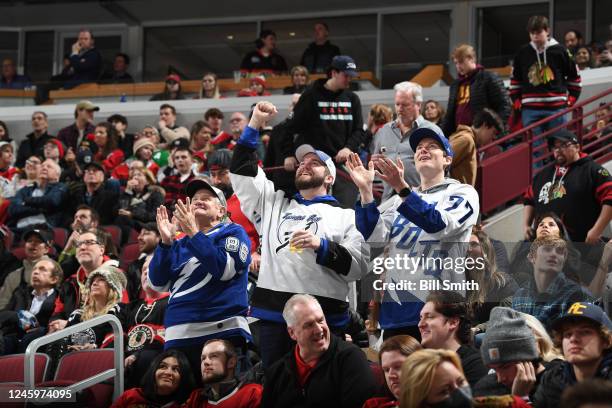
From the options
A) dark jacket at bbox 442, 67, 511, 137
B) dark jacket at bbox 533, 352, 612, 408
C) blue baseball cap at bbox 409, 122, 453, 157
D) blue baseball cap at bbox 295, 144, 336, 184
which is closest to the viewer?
dark jacket at bbox 533, 352, 612, 408

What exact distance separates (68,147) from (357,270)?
28.0 ft

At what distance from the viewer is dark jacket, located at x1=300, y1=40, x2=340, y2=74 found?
15562mm

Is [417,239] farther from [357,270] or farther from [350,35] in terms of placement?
[350,35]

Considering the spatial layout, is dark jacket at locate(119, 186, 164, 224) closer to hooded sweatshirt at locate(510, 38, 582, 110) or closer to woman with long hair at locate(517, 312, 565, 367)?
hooded sweatshirt at locate(510, 38, 582, 110)

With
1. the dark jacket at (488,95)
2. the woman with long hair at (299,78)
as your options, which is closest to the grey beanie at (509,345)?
the dark jacket at (488,95)

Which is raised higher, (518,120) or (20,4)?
(20,4)

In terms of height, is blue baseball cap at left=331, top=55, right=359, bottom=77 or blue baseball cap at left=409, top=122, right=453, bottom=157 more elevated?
blue baseball cap at left=331, top=55, right=359, bottom=77

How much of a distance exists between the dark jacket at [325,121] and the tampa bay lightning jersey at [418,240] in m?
2.80

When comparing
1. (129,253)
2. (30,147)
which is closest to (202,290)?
(129,253)

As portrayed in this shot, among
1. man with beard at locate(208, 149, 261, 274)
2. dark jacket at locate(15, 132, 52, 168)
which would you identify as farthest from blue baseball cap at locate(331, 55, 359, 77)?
dark jacket at locate(15, 132, 52, 168)

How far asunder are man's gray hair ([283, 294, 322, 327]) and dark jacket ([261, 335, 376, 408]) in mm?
202

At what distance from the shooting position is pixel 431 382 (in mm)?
4215

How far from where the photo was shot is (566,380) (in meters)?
4.73

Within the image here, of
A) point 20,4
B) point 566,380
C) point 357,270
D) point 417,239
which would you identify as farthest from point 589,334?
point 20,4
